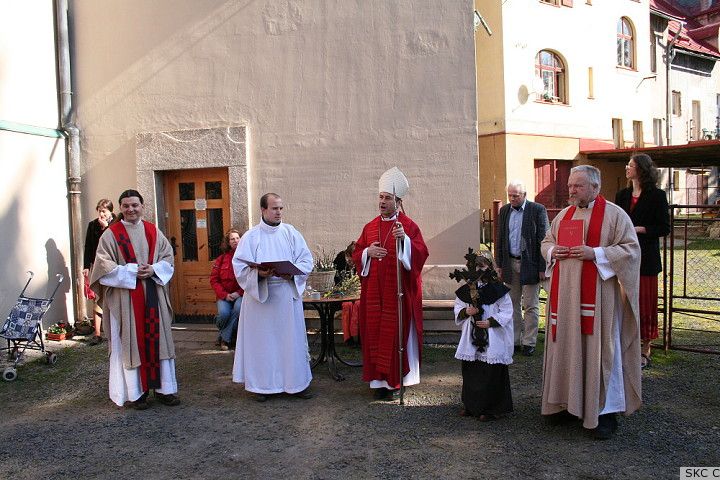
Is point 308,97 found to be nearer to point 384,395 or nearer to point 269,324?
point 269,324

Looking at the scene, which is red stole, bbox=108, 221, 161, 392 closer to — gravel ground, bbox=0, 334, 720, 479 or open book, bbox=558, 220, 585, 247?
gravel ground, bbox=0, 334, 720, 479

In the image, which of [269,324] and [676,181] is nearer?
[269,324]

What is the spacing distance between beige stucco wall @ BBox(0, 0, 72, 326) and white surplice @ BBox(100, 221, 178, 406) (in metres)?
2.86

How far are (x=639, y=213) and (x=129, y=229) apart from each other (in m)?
4.65

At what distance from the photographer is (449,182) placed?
7.28 metres

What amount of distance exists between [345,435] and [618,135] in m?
21.6

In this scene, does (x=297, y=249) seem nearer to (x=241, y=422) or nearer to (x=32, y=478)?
(x=241, y=422)

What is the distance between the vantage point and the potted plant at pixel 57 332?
792 cm

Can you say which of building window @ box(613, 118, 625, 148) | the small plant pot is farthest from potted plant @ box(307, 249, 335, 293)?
building window @ box(613, 118, 625, 148)

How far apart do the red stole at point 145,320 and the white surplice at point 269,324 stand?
2.36ft

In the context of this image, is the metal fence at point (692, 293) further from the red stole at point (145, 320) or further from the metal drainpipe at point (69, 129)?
the metal drainpipe at point (69, 129)

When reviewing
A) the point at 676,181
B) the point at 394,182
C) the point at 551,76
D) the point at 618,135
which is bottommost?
the point at 394,182

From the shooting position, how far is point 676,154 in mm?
17891

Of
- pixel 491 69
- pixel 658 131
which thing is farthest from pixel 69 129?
pixel 658 131
